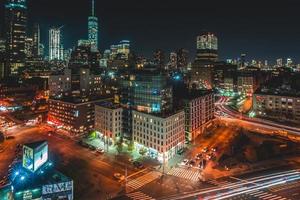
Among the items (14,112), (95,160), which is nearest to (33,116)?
(14,112)

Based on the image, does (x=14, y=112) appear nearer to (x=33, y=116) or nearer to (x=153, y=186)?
(x=33, y=116)

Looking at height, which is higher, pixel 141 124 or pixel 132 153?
pixel 141 124

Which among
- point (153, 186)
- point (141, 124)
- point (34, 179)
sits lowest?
point (153, 186)

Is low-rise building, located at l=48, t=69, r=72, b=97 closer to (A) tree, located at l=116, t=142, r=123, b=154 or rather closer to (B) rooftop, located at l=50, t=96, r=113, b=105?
(B) rooftop, located at l=50, t=96, r=113, b=105

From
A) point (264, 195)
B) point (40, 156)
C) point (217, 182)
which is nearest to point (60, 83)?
point (40, 156)

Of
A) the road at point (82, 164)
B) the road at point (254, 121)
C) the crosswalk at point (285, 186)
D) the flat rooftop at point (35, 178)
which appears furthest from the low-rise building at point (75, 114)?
the crosswalk at point (285, 186)

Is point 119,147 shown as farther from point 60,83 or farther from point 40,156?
point 60,83
